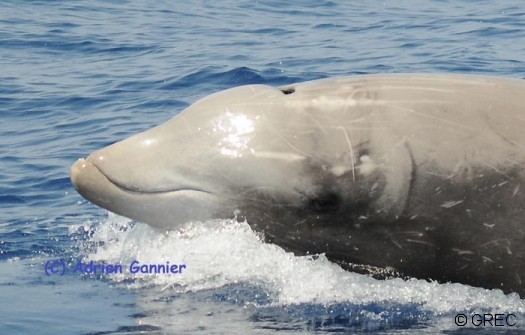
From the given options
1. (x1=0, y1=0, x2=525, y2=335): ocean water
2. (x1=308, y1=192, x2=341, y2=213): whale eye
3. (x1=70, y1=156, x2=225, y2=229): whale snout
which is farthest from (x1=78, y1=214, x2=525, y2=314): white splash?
(x1=308, y1=192, x2=341, y2=213): whale eye

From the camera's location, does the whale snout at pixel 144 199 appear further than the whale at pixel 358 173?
Yes

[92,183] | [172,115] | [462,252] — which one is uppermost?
[92,183]

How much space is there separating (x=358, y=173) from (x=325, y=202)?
370mm

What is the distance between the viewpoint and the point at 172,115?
2055cm

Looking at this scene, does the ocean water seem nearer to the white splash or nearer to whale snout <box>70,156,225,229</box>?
the white splash

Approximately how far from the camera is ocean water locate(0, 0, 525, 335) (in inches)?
421

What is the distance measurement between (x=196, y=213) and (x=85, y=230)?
3.52 meters

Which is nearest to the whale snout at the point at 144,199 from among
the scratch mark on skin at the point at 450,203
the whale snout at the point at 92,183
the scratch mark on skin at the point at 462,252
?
the whale snout at the point at 92,183

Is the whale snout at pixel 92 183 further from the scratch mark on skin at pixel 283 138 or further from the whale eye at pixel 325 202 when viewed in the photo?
the whale eye at pixel 325 202

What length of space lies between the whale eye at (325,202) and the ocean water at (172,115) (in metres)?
0.53

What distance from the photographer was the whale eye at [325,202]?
1050 centimetres

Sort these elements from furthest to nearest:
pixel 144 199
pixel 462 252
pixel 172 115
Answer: pixel 172 115
pixel 144 199
pixel 462 252

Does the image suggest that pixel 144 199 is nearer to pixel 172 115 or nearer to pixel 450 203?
pixel 450 203

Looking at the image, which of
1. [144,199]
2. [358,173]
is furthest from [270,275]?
[358,173]
